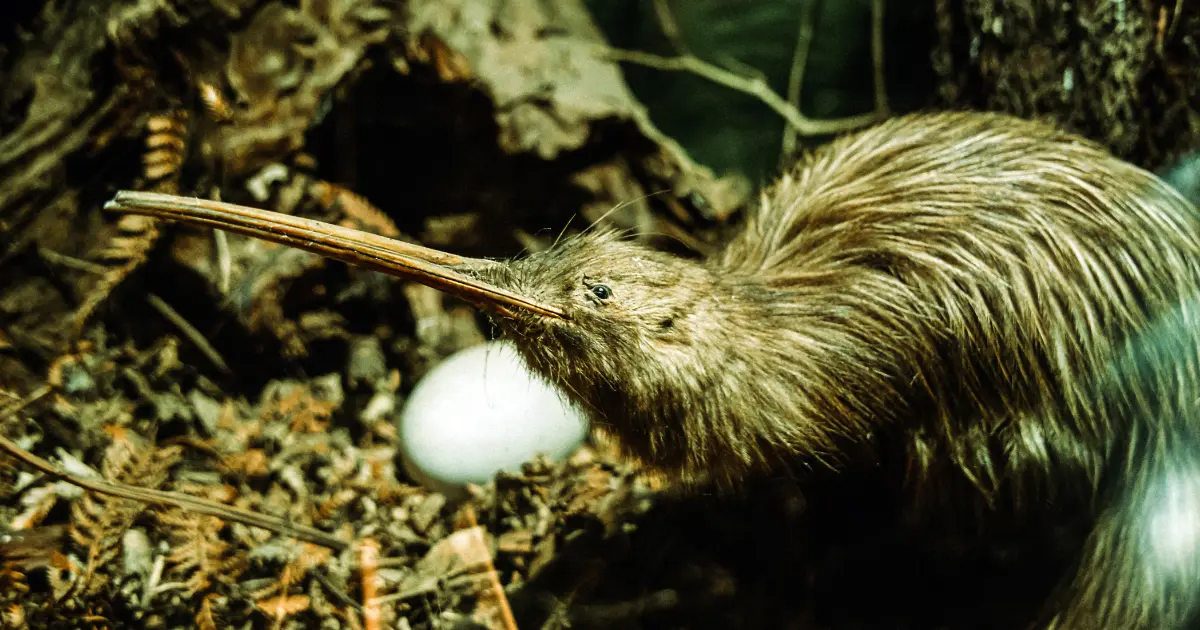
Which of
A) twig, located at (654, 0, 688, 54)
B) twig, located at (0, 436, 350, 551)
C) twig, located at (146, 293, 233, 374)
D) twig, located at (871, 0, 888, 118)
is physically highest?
twig, located at (654, 0, 688, 54)

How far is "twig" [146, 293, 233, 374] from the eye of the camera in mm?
2951

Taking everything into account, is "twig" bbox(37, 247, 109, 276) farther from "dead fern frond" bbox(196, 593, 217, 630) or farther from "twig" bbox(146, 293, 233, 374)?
"dead fern frond" bbox(196, 593, 217, 630)

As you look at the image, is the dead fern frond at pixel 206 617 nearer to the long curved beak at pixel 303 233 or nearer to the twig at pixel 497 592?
the twig at pixel 497 592

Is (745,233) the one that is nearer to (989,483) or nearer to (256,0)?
(989,483)

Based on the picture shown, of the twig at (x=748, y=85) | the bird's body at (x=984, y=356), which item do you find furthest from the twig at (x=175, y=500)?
the twig at (x=748, y=85)

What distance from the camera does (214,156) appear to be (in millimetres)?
2822

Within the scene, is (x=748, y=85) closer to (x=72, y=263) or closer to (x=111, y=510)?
(x=72, y=263)

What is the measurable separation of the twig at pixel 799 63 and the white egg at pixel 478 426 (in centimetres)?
156

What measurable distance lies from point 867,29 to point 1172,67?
49.3 inches

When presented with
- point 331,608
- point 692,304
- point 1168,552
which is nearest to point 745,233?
point 692,304

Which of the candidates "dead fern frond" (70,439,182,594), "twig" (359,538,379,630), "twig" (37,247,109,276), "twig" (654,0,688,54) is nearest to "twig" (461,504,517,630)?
"twig" (359,538,379,630)

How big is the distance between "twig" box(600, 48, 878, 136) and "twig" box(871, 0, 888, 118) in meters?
0.10

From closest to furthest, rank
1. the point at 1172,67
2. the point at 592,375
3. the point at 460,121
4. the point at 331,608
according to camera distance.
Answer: the point at 592,375
the point at 331,608
the point at 1172,67
the point at 460,121

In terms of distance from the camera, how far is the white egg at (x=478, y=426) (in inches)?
102
